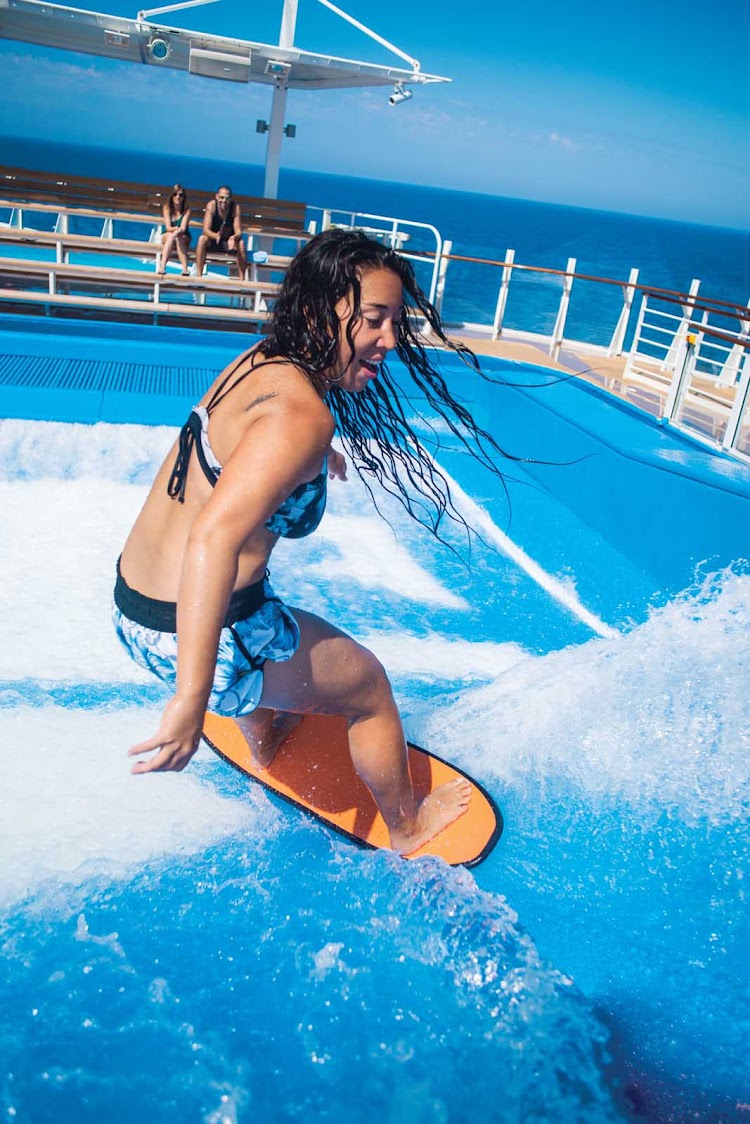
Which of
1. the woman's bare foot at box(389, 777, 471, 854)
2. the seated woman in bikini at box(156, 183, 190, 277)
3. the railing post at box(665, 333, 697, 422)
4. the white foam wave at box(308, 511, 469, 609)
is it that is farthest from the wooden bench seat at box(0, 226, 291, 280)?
the woman's bare foot at box(389, 777, 471, 854)

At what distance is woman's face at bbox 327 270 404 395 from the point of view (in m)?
Result: 1.57

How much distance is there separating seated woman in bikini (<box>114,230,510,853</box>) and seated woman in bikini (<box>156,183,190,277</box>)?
6.93 m

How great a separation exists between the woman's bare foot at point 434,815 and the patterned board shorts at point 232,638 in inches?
26.9

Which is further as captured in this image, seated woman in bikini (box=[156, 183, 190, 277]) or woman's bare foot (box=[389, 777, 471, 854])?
seated woman in bikini (box=[156, 183, 190, 277])

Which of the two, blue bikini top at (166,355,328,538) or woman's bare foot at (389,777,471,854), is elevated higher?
blue bikini top at (166,355,328,538)

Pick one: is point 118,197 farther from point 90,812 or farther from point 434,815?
point 434,815

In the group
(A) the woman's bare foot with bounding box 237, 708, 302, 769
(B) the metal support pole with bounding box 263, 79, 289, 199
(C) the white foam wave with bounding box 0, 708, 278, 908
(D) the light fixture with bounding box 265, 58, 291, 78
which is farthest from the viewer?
(B) the metal support pole with bounding box 263, 79, 289, 199

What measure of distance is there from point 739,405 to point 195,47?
282 inches

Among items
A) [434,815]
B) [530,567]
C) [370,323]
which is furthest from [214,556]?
[530,567]

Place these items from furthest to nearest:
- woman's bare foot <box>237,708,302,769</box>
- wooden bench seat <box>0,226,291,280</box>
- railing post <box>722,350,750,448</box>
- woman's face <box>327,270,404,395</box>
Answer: wooden bench seat <box>0,226,291,280</box>, railing post <box>722,350,750,448</box>, woman's bare foot <box>237,708,302,769</box>, woman's face <box>327,270,404,395</box>

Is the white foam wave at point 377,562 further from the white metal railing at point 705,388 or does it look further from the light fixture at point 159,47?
the light fixture at point 159,47

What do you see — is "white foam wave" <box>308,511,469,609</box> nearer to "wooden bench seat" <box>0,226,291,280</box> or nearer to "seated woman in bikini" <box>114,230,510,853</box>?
"seated woman in bikini" <box>114,230,510,853</box>

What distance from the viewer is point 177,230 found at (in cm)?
841

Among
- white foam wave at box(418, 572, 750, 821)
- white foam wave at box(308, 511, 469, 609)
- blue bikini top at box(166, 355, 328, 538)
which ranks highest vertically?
blue bikini top at box(166, 355, 328, 538)
